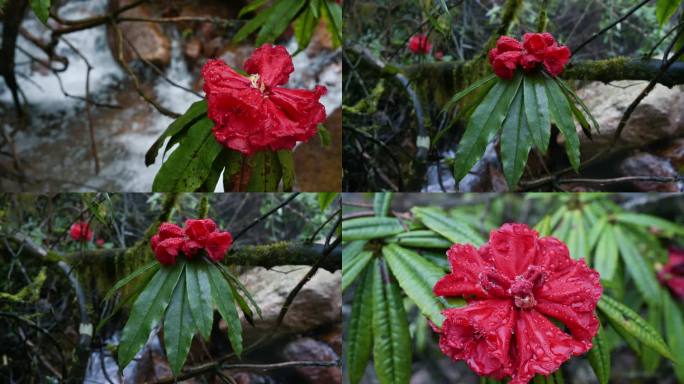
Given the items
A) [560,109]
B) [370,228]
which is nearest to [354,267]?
[370,228]

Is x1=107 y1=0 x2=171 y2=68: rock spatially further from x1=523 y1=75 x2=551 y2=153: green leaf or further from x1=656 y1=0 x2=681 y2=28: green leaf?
x1=656 y1=0 x2=681 y2=28: green leaf

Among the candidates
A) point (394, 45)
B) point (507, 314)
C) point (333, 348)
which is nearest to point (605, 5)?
point (394, 45)

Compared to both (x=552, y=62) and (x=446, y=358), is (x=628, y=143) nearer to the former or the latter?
(x=552, y=62)

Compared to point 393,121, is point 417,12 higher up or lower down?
higher up

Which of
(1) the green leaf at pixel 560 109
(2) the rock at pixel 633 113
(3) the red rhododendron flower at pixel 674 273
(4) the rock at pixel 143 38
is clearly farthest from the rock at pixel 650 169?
(4) the rock at pixel 143 38

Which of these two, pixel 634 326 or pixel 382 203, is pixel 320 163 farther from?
pixel 634 326

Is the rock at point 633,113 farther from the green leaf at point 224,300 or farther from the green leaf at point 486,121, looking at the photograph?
the green leaf at point 224,300
